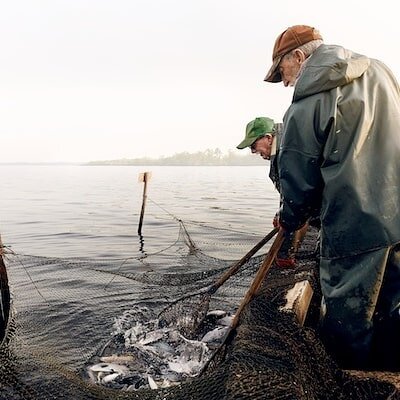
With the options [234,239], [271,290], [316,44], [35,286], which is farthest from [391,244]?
[234,239]

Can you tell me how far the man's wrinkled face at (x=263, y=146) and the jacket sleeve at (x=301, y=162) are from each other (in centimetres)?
Answer: 308

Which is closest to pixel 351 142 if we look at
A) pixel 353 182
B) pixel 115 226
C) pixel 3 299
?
pixel 353 182

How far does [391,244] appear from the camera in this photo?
2.39 m

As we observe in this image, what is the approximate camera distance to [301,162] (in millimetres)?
2570

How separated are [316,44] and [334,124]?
93 cm

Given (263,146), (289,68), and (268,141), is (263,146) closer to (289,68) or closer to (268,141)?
(268,141)

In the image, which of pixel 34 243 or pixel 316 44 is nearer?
pixel 316 44

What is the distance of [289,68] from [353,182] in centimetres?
125

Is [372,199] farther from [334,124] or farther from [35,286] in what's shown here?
[35,286]

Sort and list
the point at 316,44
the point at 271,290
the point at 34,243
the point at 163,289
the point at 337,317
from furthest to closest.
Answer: the point at 34,243
the point at 163,289
the point at 271,290
the point at 316,44
the point at 337,317

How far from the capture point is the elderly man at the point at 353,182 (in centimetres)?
240

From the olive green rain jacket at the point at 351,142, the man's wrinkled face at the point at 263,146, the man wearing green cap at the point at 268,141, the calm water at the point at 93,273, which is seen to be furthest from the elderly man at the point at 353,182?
the man's wrinkled face at the point at 263,146

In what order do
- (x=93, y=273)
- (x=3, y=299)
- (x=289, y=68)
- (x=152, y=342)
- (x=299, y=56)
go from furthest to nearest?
1. (x=93, y=273)
2. (x=152, y=342)
3. (x=3, y=299)
4. (x=289, y=68)
5. (x=299, y=56)

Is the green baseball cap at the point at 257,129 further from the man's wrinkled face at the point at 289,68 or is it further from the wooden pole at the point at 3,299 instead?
the wooden pole at the point at 3,299
